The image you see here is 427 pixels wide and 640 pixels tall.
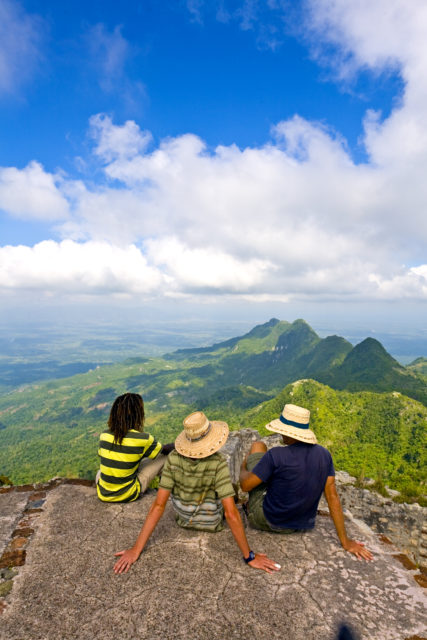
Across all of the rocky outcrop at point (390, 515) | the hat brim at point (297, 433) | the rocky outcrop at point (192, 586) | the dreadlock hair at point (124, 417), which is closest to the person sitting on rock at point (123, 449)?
the dreadlock hair at point (124, 417)

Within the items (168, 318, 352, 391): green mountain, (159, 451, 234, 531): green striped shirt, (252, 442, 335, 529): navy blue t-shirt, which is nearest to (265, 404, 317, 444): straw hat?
(252, 442, 335, 529): navy blue t-shirt

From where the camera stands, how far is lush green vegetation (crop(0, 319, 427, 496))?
4303cm

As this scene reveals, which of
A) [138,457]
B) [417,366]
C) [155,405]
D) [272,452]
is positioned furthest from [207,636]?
[155,405]

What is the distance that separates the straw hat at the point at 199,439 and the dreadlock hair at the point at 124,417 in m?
1.25

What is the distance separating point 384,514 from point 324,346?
142996 mm

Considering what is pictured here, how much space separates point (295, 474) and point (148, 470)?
3.14 m

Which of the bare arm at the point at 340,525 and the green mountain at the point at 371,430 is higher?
the bare arm at the point at 340,525

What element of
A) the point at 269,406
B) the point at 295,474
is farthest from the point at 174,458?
the point at 269,406

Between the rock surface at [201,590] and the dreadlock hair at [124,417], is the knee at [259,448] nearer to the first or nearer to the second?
the rock surface at [201,590]

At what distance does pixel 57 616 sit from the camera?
10.1 ft

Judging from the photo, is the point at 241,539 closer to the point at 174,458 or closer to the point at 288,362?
the point at 174,458

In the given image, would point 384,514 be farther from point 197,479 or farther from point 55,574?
point 55,574

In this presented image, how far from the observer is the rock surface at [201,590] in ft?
9.57

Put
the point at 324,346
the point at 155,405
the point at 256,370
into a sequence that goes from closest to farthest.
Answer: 1. the point at 155,405
2. the point at 324,346
3. the point at 256,370
